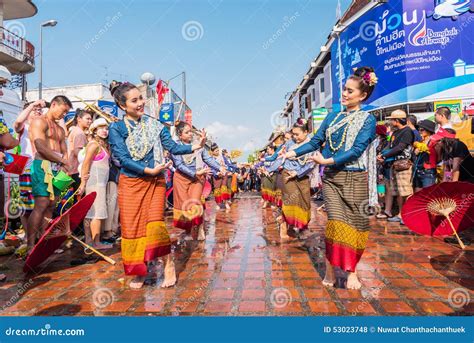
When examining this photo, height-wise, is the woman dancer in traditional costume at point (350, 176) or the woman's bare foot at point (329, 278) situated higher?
the woman dancer in traditional costume at point (350, 176)

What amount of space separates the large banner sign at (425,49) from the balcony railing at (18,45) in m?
21.2

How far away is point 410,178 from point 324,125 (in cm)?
394

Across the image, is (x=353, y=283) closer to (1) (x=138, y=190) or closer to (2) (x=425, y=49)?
(1) (x=138, y=190)

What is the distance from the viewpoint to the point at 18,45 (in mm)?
20578

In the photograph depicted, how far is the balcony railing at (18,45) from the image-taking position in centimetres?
1945

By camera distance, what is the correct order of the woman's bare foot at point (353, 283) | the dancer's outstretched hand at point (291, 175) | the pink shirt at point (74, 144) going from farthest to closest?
the dancer's outstretched hand at point (291, 175) → the pink shirt at point (74, 144) → the woman's bare foot at point (353, 283)

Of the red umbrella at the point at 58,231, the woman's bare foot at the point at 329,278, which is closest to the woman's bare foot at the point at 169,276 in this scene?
the red umbrella at the point at 58,231

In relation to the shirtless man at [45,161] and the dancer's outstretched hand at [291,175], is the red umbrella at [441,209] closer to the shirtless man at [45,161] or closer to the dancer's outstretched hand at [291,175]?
the dancer's outstretched hand at [291,175]

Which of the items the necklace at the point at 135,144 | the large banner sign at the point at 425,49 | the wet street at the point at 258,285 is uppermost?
the large banner sign at the point at 425,49

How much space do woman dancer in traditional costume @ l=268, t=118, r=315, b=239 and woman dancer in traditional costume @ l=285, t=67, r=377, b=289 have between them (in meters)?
1.96

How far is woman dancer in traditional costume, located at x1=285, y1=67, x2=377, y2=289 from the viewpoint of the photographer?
315cm

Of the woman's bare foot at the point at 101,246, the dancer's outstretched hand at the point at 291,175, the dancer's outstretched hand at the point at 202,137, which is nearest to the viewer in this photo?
the dancer's outstretched hand at the point at 202,137

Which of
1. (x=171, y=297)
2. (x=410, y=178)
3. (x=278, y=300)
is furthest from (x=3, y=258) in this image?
(x=410, y=178)

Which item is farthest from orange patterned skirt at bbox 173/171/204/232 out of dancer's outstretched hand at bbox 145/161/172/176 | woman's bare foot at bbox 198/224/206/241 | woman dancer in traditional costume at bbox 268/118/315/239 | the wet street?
dancer's outstretched hand at bbox 145/161/172/176
